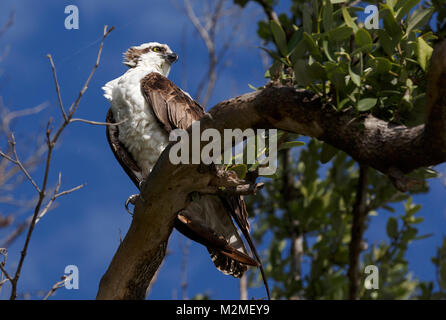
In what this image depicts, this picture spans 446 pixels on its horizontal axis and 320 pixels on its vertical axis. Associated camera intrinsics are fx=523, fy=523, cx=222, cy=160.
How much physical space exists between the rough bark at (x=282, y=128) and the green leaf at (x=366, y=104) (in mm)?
78

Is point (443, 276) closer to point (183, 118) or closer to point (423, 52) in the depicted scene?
point (183, 118)

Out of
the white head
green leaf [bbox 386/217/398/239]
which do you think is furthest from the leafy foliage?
the white head

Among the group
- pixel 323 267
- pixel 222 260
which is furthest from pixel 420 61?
pixel 323 267

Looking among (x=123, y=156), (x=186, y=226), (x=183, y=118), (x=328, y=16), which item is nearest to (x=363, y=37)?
(x=328, y=16)

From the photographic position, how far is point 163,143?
3918 mm

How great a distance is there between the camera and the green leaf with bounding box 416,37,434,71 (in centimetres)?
242

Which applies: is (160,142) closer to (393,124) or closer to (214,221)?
(214,221)

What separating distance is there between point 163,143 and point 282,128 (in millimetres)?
1491

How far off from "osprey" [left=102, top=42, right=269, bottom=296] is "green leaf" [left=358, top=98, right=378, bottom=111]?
1466mm

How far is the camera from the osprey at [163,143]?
12.0ft

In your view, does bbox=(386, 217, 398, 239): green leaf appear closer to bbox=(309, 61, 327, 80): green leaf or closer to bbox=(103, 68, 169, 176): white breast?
bbox=(103, 68, 169, 176): white breast

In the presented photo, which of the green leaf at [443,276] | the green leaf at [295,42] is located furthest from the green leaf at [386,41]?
the green leaf at [443,276]

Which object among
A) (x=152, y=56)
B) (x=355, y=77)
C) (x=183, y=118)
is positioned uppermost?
(x=152, y=56)

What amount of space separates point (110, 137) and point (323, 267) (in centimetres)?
305
